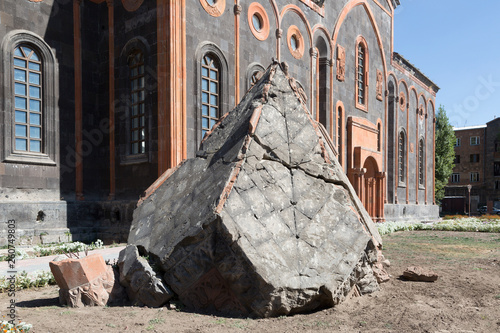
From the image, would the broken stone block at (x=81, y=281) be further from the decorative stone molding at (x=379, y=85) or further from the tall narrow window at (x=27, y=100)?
the decorative stone molding at (x=379, y=85)

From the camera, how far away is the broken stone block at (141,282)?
430 cm

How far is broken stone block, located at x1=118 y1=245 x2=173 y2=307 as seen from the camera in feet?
Answer: 14.1

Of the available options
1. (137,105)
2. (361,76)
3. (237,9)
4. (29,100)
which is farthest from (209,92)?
(361,76)

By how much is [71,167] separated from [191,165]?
7273mm

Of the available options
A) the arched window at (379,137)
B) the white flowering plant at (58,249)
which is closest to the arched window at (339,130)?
the arched window at (379,137)

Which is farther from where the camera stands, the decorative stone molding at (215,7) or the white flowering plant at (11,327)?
the decorative stone molding at (215,7)

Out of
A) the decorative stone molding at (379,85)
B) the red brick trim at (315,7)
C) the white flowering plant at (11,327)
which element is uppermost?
the red brick trim at (315,7)

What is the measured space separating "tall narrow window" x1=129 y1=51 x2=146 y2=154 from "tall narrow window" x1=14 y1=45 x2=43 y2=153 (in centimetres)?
Answer: 236

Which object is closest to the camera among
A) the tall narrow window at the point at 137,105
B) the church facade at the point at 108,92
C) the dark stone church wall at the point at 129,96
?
the church facade at the point at 108,92

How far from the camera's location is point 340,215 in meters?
4.75

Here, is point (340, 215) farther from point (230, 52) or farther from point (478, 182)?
point (478, 182)

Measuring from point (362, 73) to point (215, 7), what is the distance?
10.2 m

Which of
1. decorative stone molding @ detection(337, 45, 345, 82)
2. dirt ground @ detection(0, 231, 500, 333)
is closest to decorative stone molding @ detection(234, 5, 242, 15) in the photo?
decorative stone molding @ detection(337, 45, 345, 82)

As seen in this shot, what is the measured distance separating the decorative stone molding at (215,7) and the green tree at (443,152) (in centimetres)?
2672
